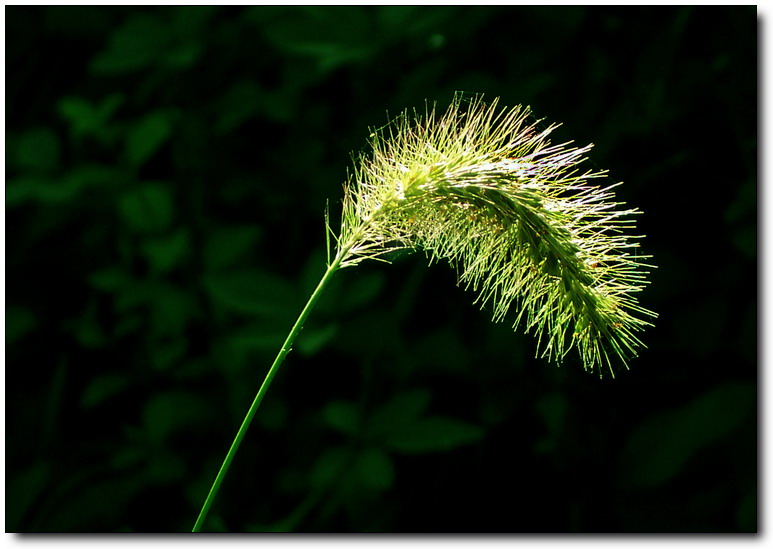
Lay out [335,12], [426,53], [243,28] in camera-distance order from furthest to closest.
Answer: [243,28] < [426,53] < [335,12]

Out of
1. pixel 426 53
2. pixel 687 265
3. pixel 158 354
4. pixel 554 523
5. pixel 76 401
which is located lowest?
pixel 554 523

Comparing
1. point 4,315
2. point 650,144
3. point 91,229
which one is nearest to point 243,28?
point 91,229

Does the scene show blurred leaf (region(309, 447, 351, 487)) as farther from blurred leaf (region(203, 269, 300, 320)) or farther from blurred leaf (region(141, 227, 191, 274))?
blurred leaf (region(141, 227, 191, 274))

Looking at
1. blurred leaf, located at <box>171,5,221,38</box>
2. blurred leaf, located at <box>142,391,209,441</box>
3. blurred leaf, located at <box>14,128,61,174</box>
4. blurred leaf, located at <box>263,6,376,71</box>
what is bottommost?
blurred leaf, located at <box>142,391,209,441</box>

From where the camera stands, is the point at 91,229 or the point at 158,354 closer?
the point at 158,354

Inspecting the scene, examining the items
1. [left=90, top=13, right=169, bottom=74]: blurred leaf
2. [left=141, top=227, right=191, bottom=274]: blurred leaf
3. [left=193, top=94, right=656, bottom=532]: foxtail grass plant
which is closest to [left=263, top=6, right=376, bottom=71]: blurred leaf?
[left=90, top=13, right=169, bottom=74]: blurred leaf

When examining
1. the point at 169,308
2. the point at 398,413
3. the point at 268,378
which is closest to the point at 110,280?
the point at 169,308

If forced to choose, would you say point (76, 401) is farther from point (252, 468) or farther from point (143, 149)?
point (143, 149)
